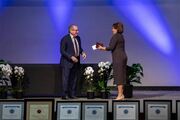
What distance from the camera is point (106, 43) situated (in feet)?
25.0

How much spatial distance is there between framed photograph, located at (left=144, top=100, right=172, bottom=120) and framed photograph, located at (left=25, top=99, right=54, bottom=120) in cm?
100

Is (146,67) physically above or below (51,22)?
below

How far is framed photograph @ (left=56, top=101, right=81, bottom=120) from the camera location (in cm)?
381

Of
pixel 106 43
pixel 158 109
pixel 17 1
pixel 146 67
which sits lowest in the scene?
pixel 158 109


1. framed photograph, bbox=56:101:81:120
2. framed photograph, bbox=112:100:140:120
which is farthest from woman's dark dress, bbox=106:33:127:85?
framed photograph, bbox=56:101:81:120

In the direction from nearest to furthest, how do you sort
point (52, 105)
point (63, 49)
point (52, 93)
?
point (52, 105)
point (63, 49)
point (52, 93)

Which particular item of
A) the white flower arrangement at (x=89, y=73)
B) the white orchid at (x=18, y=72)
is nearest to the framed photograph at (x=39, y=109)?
the white flower arrangement at (x=89, y=73)

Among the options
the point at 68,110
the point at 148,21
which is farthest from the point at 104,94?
the point at 148,21

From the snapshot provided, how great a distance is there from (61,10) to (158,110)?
4282mm

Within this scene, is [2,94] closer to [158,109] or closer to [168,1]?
[158,109]

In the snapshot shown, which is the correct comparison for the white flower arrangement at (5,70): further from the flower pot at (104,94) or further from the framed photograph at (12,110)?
the framed photograph at (12,110)

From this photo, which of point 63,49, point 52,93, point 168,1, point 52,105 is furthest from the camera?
point 168,1

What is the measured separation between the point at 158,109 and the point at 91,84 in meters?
1.77

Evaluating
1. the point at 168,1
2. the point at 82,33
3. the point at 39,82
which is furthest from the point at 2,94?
the point at 168,1
